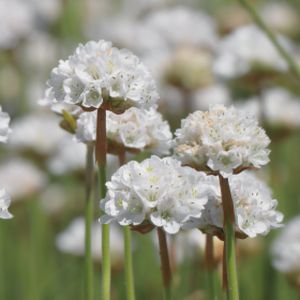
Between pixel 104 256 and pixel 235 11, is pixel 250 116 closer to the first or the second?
pixel 104 256

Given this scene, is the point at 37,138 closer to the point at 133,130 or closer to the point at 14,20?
the point at 14,20

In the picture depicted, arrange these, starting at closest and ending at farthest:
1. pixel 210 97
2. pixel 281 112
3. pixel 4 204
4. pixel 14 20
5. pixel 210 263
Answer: pixel 4 204, pixel 210 263, pixel 281 112, pixel 14 20, pixel 210 97

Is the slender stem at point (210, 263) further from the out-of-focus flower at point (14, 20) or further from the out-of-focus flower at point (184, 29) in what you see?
the out-of-focus flower at point (184, 29)

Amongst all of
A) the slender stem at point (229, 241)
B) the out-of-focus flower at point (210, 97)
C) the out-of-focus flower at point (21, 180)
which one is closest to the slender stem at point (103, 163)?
the slender stem at point (229, 241)

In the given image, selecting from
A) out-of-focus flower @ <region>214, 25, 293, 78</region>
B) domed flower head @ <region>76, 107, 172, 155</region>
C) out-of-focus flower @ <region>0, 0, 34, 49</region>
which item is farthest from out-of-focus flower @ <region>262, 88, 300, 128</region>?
domed flower head @ <region>76, 107, 172, 155</region>

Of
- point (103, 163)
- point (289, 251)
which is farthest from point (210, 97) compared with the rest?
point (103, 163)

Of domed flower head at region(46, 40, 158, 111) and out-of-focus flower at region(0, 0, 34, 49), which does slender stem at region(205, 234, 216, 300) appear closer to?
domed flower head at region(46, 40, 158, 111)
